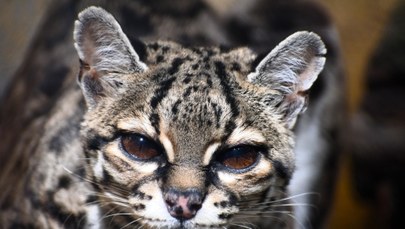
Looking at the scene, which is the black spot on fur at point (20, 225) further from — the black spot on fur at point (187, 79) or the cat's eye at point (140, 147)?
the black spot on fur at point (187, 79)

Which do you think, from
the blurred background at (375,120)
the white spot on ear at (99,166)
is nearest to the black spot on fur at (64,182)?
the white spot on ear at (99,166)

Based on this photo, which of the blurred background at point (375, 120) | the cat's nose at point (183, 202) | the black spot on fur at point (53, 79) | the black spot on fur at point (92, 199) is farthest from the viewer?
the blurred background at point (375, 120)

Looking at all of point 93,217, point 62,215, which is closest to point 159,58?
point 93,217

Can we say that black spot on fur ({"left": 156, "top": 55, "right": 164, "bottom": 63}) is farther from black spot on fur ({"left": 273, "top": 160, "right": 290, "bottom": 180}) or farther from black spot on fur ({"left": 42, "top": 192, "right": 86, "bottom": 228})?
black spot on fur ({"left": 42, "top": 192, "right": 86, "bottom": 228})

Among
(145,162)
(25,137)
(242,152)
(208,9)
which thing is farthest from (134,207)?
(208,9)

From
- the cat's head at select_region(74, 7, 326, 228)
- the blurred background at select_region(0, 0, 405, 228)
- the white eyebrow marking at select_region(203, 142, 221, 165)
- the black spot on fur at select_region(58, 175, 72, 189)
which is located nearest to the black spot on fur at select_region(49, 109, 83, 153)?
the black spot on fur at select_region(58, 175, 72, 189)

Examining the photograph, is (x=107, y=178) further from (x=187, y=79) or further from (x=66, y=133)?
(x=66, y=133)

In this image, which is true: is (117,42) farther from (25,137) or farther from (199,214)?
(25,137)
